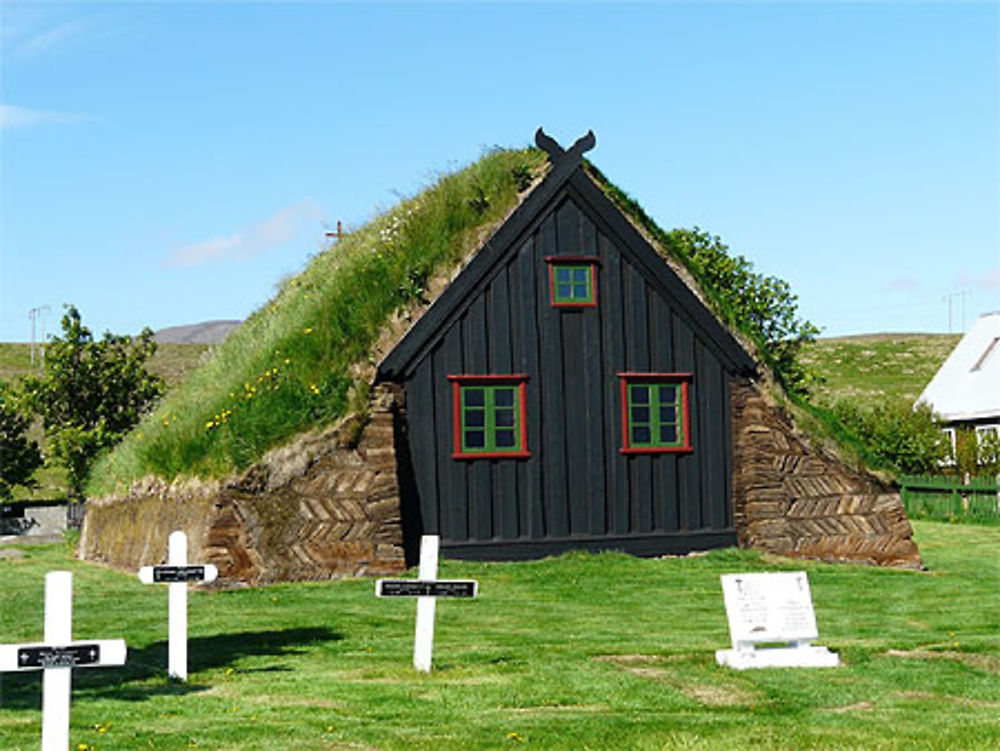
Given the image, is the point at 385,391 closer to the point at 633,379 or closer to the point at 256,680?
the point at 633,379

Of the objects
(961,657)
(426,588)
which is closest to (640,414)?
(961,657)

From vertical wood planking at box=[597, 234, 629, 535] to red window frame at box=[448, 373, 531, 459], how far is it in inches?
66.2

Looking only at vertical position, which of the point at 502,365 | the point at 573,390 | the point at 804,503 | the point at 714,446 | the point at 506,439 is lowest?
the point at 804,503

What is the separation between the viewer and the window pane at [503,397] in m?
27.2

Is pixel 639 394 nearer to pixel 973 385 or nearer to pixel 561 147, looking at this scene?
pixel 561 147

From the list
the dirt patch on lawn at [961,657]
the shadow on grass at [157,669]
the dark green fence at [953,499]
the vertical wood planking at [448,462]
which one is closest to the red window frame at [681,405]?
the vertical wood planking at [448,462]

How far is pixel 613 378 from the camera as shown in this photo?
91.5 feet

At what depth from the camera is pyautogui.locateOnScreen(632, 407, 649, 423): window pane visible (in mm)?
28016

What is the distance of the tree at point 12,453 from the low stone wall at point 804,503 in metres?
37.5

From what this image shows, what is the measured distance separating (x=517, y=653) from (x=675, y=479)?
1256cm

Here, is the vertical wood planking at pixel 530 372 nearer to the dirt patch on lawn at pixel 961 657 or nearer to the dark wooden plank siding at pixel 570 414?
the dark wooden plank siding at pixel 570 414

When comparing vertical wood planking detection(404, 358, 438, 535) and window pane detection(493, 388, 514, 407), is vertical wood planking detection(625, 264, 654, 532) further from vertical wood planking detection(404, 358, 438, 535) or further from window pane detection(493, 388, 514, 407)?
vertical wood planking detection(404, 358, 438, 535)

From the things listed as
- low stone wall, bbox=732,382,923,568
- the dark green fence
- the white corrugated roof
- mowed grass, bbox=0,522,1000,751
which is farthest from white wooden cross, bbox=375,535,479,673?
the white corrugated roof

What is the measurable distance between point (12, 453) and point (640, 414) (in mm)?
36935
